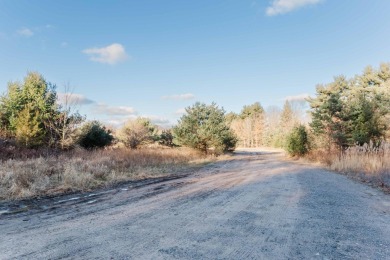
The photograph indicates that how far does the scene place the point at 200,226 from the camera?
4.12 m

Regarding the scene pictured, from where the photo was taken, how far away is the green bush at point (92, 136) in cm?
2224

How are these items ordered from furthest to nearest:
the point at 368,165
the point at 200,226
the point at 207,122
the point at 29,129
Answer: the point at 207,122 → the point at 29,129 → the point at 368,165 → the point at 200,226

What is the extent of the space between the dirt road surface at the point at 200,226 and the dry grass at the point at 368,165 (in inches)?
108

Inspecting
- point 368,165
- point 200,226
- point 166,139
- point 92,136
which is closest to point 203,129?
point 92,136

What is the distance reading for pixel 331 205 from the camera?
561 centimetres

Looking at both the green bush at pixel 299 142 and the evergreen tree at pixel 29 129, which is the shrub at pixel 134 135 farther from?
the green bush at pixel 299 142

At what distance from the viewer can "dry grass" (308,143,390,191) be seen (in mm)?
9133

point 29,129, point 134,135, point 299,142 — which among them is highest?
point 29,129

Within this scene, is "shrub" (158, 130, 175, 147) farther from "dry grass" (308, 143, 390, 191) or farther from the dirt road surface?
the dirt road surface

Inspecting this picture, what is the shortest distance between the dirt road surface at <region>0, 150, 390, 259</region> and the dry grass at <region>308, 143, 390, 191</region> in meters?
2.73

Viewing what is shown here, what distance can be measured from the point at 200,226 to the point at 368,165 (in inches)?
398

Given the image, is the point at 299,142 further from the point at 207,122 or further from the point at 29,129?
the point at 29,129

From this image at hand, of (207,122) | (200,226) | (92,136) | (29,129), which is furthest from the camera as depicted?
(207,122)

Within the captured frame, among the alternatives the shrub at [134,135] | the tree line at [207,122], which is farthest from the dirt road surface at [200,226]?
the shrub at [134,135]
